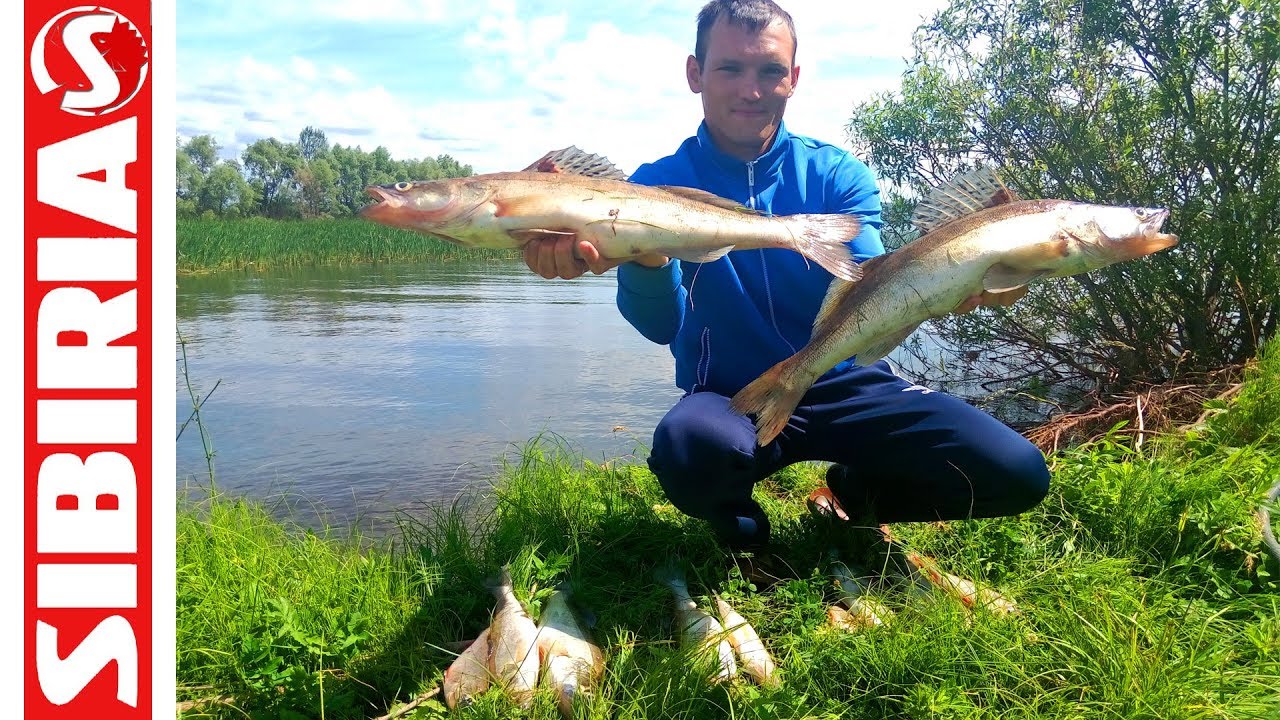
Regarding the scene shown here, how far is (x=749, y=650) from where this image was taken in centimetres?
282

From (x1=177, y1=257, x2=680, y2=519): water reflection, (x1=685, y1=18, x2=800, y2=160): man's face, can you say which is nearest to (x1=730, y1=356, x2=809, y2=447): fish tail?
(x1=685, y1=18, x2=800, y2=160): man's face

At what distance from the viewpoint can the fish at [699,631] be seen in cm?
271

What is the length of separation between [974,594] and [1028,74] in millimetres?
4544

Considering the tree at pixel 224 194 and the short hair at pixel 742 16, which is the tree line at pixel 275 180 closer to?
the tree at pixel 224 194

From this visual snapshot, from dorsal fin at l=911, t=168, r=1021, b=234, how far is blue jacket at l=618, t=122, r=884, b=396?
0.41 meters

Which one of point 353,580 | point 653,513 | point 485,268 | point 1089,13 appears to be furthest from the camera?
point 485,268

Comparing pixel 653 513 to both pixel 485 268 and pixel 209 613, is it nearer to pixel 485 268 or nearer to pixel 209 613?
pixel 209 613

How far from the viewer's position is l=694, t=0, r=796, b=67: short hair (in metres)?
3.45

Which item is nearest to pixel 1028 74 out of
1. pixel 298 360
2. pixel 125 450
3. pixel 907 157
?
pixel 907 157

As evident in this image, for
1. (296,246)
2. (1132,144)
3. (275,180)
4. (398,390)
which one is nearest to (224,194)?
(275,180)

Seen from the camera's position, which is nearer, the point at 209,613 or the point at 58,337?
the point at 58,337

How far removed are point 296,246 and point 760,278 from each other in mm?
26792

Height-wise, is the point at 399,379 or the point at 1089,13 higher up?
the point at 1089,13

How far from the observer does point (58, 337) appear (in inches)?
109
